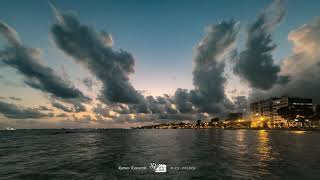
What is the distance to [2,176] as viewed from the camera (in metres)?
24.6

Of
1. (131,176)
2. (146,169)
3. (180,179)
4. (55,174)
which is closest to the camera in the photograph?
(180,179)

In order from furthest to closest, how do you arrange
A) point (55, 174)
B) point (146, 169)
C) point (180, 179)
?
1. point (146, 169)
2. point (55, 174)
3. point (180, 179)

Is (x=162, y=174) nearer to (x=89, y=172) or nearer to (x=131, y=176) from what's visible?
(x=131, y=176)

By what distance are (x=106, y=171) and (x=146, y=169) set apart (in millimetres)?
4743

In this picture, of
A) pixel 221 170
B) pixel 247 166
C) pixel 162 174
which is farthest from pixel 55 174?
pixel 247 166

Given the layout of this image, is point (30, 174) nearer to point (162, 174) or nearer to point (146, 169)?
point (146, 169)

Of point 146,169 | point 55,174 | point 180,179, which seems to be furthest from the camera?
point 146,169

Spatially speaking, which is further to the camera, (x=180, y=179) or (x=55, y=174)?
(x=55, y=174)

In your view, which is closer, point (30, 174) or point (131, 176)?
point (131, 176)

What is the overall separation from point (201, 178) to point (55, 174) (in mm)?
16109

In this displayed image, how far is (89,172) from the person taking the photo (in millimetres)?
25859

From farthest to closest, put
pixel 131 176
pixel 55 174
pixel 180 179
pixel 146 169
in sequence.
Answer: pixel 146 169 → pixel 55 174 → pixel 131 176 → pixel 180 179

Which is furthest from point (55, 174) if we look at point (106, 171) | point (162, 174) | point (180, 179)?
point (180, 179)

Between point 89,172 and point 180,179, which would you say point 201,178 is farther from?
point 89,172
